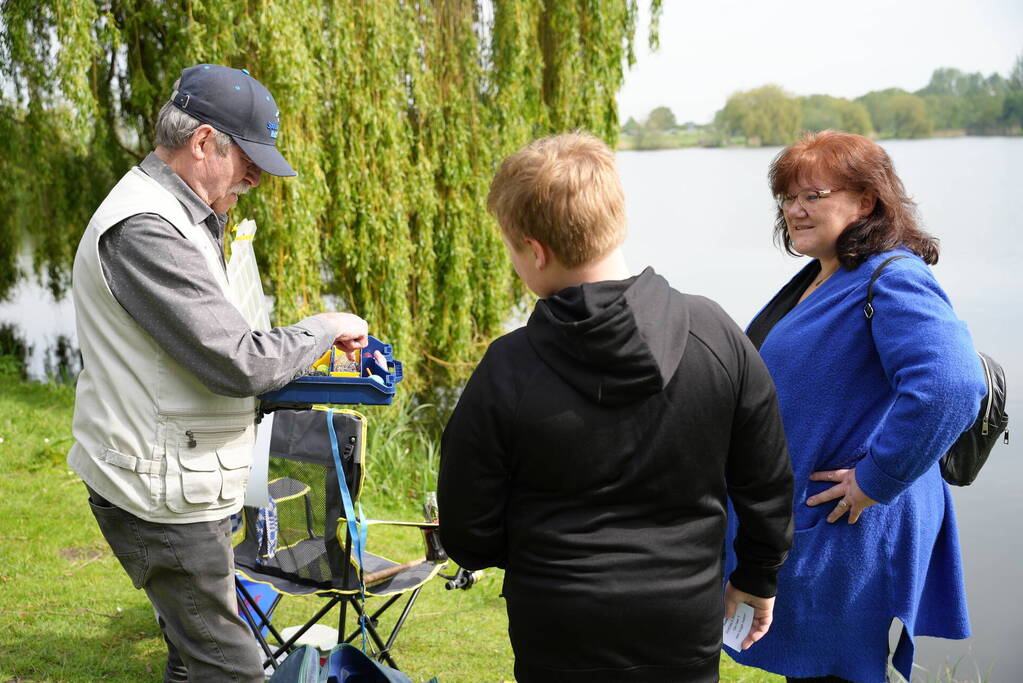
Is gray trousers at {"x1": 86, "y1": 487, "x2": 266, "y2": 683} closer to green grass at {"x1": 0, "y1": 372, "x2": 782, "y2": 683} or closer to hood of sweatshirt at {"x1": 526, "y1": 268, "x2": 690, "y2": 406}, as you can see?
hood of sweatshirt at {"x1": 526, "y1": 268, "x2": 690, "y2": 406}

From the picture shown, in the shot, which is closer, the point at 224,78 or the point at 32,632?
the point at 224,78

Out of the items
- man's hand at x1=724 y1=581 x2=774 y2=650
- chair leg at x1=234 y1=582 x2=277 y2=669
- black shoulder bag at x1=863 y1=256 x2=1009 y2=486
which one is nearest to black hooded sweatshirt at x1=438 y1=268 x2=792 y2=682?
man's hand at x1=724 y1=581 x2=774 y2=650

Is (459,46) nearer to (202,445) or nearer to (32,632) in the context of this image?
(32,632)

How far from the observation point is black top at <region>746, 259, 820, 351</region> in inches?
89.4

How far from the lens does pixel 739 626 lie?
1.72 meters

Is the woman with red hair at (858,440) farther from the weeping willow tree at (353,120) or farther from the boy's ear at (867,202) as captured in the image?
the weeping willow tree at (353,120)

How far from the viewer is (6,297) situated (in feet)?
24.9

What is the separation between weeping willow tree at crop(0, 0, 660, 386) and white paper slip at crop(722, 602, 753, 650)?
12.9ft

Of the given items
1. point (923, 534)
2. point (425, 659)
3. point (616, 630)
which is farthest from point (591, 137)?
point (425, 659)

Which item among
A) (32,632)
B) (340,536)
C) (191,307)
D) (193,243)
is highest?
(193,243)

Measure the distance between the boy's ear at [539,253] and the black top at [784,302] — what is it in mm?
1035

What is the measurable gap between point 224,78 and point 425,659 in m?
2.39

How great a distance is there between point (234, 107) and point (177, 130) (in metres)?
0.13

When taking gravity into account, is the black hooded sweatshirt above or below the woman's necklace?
below
